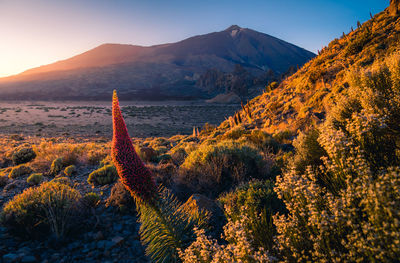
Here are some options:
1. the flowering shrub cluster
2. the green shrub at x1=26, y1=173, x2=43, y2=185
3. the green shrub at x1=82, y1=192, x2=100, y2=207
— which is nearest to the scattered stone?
the green shrub at x1=82, y1=192, x2=100, y2=207

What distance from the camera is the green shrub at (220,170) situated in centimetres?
450

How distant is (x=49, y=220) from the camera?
10.3 feet

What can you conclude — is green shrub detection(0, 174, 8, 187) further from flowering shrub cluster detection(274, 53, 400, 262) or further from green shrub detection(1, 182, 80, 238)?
flowering shrub cluster detection(274, 53, 400, 262)

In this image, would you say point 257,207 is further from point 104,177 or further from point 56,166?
point 56,166

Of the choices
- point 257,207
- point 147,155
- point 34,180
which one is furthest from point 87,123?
point 257,207

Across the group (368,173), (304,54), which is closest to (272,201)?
(368,173)

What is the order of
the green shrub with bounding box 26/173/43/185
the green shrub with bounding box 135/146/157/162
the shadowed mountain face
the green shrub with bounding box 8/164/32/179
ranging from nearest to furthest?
1. the green shrub with bounding box 26/173/43/185
2. the green shrub with bounding box 8/164/32/179
3. the green shrub with bounding box 135/146/157/162
4. the shadowed mountain face

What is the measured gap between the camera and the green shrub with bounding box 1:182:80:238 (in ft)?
10.4

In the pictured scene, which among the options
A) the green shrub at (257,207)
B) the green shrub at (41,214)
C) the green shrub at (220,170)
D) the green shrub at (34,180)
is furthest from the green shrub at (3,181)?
the green shrub at (257,207)

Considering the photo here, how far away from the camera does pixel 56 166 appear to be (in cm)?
668

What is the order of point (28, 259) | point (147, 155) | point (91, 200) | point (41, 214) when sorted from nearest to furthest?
point (28, 259)
point (41, 214)
point (91, 200)
point (147, 155)

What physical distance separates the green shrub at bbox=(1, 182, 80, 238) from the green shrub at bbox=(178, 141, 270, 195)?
2249 millimetres

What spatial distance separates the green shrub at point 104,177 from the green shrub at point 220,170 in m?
2.02

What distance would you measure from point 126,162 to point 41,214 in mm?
2427
